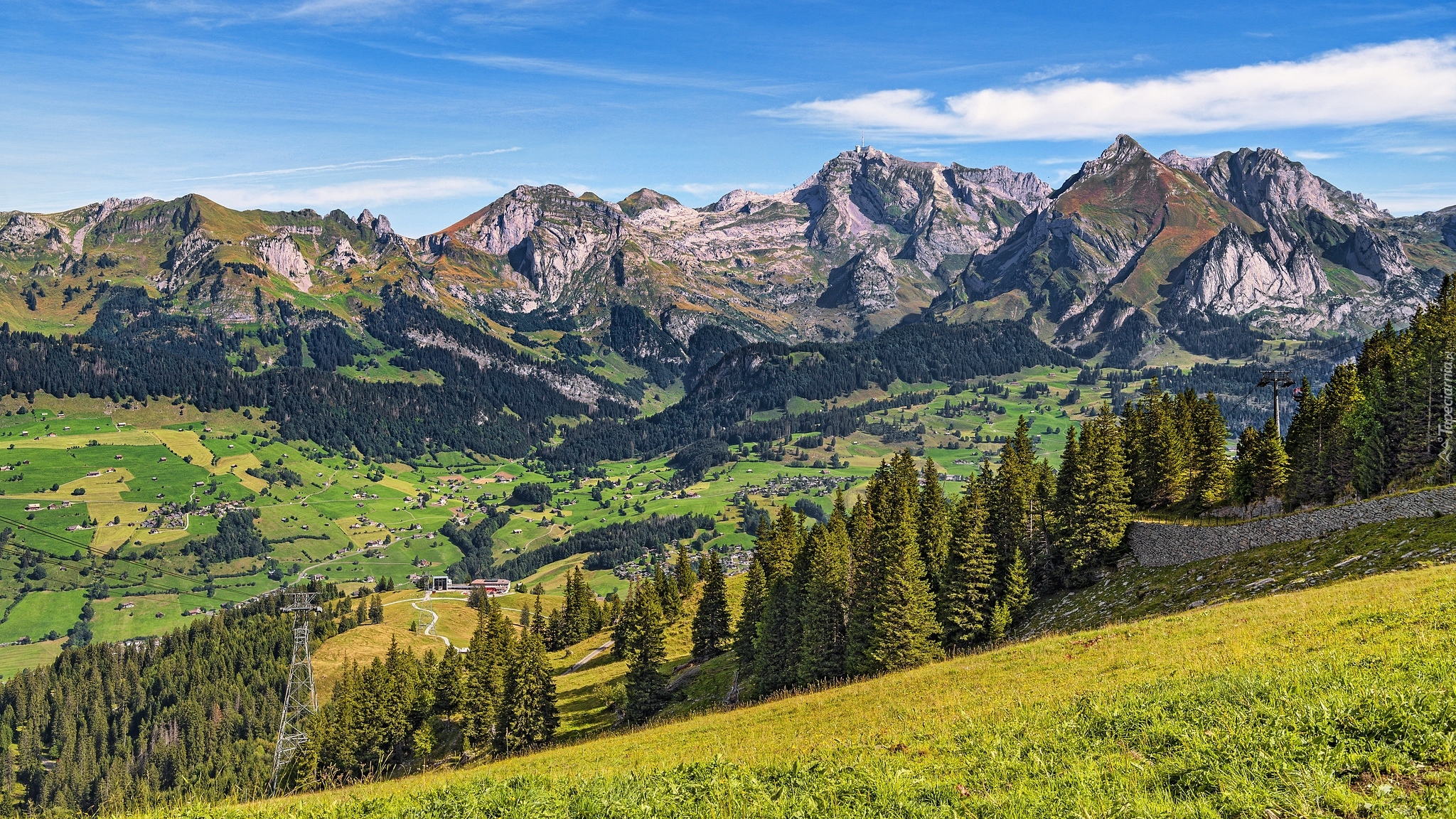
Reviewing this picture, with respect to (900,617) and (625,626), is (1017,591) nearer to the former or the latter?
(900,617)

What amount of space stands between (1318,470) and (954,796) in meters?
78.9

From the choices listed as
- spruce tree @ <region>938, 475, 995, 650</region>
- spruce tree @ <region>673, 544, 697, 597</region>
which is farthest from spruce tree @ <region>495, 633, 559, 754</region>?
spruce tree @ <region>673, 544, 697, 597</region>

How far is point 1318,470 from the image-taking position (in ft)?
246

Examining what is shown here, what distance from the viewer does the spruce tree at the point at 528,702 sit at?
79.9 meters

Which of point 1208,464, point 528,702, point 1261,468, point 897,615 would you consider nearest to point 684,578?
point 528,702

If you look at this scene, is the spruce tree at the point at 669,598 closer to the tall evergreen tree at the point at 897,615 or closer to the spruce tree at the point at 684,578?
the spruce tree at the point at 684,578

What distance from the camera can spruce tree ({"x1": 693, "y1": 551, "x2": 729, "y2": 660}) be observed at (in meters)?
106

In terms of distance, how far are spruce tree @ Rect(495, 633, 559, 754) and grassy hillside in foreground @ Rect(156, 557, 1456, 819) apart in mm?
47655

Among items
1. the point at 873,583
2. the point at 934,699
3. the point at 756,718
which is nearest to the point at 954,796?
the point at 934,699

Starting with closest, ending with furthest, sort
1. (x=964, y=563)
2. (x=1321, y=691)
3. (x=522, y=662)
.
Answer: (x=1321, y=691), (x=964, y=563), (x=522, y=662)

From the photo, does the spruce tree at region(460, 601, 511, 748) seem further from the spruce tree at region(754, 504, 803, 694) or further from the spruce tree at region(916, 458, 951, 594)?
the spruce tree at region(916, 458, 951, 594)

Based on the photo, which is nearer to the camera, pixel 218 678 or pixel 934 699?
pixel 934 699

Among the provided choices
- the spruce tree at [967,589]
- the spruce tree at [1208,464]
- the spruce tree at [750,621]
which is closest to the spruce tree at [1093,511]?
the spruce tree at [967,589]

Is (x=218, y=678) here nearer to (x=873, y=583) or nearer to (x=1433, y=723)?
(x=873, y=583)
